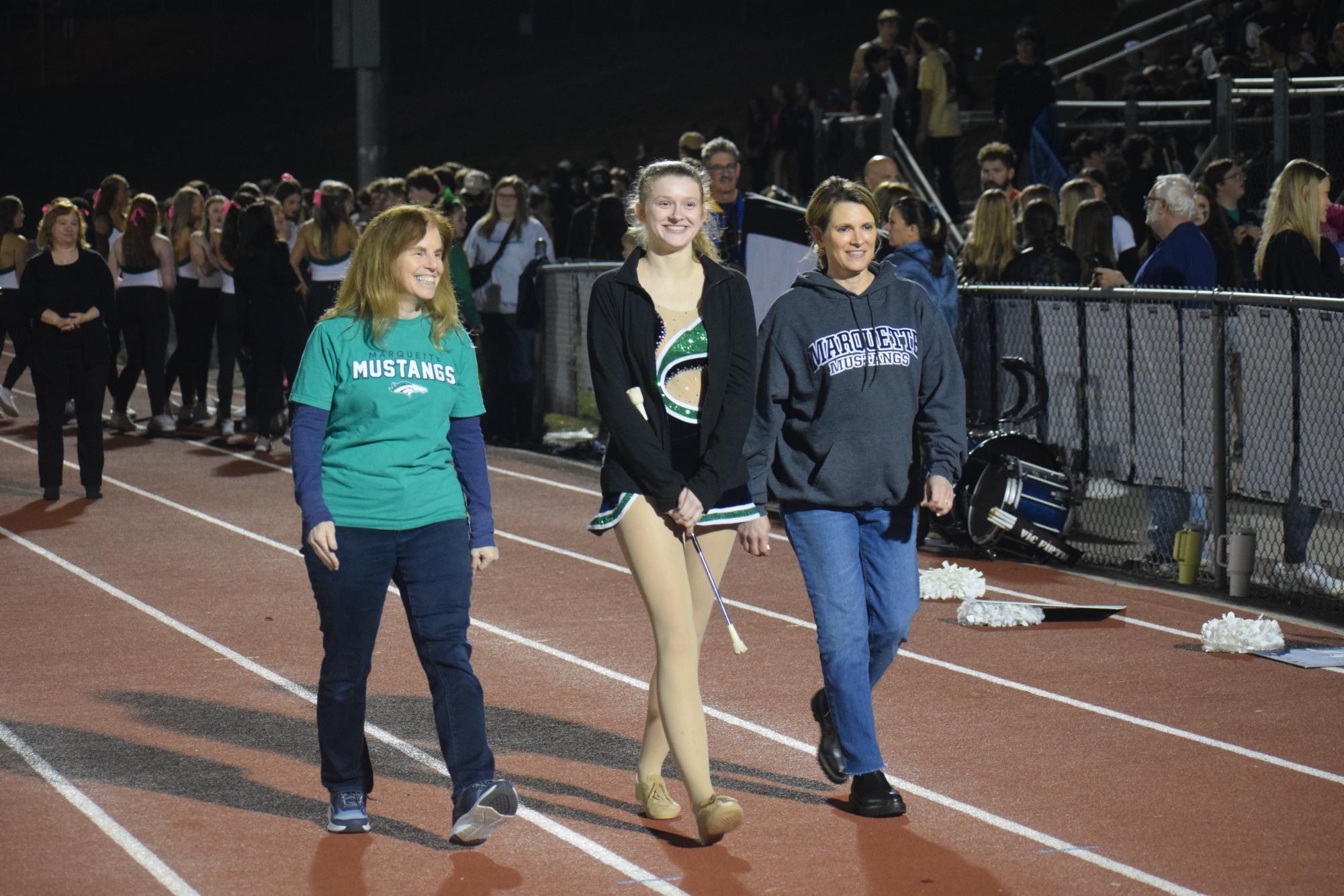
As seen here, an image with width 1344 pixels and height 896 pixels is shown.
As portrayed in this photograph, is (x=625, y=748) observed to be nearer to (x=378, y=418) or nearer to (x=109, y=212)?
(x=378, y=418)

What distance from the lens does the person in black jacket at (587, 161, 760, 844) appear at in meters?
5.45

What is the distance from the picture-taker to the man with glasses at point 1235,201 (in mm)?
12469

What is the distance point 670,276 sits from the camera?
560 centimetres

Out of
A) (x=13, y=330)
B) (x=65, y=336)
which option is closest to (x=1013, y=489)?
(x=65, y=336)

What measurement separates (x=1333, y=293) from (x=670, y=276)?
5679 mm

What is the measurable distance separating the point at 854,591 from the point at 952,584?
12.6 feet

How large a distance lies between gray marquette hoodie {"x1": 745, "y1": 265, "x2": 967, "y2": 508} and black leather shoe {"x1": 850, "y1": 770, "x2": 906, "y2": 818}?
0.83m

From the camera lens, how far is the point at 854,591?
5.88 metres

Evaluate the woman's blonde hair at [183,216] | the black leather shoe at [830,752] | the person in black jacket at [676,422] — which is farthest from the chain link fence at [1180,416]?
the woman's blonde hair at [183,216]

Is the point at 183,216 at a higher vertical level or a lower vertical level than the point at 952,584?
higher

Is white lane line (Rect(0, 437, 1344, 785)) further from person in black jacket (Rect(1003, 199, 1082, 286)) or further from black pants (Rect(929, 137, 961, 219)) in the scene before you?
black pants (Rect(929, 137, 961, 219))

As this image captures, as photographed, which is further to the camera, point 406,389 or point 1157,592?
point 1157,592

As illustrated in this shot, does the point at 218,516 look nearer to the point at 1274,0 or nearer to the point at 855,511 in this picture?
the point at 855,511

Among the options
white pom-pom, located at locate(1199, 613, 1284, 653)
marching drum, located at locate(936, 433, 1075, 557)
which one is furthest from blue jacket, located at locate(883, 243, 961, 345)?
white pom-pom, located at locate(1199, 613, 1284, 653)
